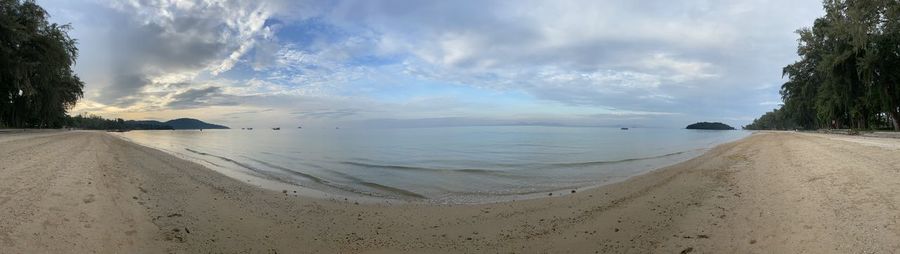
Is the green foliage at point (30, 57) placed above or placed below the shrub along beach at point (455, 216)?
above

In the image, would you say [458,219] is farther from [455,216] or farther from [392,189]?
[392,189]

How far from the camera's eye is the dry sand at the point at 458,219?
6.70 metres

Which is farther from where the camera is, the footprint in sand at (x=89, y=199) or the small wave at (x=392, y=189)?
the small wave at (x=392, y=189)

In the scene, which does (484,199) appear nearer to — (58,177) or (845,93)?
(58,177)

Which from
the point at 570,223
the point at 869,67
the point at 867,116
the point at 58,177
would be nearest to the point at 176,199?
the point at 58,177

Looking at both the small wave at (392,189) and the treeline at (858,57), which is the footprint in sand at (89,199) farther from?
the treeline at (858,57)

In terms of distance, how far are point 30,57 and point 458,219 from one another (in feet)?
130

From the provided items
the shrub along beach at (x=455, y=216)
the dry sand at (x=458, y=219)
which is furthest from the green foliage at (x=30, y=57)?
the dry sand at (x=458, y=219)

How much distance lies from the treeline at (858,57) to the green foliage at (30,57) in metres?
54.9

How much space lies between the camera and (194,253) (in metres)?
6.50

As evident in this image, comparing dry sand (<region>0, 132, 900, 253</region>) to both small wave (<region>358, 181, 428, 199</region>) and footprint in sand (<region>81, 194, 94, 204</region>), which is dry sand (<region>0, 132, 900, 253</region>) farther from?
small wave (<region>358, 181, 428, 199</region>)

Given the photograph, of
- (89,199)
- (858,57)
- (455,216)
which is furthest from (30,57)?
(858,57)

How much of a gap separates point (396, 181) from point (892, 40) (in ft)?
131

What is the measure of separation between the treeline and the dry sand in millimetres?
22714
